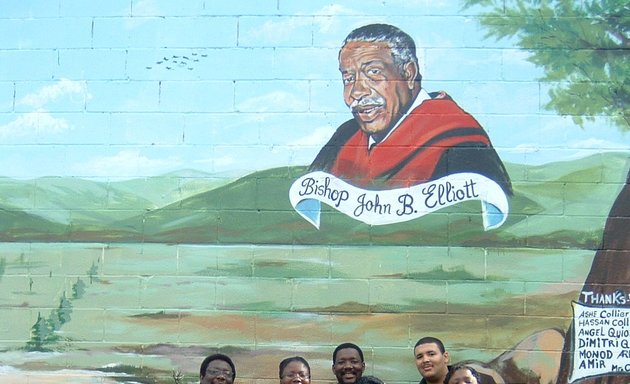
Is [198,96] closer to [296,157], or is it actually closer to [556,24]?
[296,157]

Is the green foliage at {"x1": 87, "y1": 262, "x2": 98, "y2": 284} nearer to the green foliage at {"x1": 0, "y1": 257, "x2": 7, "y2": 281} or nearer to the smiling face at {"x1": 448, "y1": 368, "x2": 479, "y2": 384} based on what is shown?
the green foliage at {"x1": 0, "y1": 257, "x2": 7, "y2": 281}

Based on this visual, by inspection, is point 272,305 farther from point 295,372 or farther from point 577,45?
point 577,45

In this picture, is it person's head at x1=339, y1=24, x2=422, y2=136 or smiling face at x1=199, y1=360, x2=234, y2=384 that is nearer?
smiling face at x1=199, y1=360, x2=234, y2=384

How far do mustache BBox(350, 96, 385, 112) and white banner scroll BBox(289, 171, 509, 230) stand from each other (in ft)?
1.69

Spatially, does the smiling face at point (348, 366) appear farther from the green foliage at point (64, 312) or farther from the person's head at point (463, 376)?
the green foliage at point (64, 312)

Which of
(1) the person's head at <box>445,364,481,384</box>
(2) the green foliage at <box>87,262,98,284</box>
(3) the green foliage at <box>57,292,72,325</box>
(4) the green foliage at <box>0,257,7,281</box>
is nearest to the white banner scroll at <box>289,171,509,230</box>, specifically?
(2) the green foliage at <box>87,262,98,284</box>

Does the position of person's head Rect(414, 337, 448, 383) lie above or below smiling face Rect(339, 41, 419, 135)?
below

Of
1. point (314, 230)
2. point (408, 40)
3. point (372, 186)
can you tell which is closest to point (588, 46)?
point (408, 40)

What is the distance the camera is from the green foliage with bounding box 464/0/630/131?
6.51 metres

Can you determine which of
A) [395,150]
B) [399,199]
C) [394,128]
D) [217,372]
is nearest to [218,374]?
[217,372]

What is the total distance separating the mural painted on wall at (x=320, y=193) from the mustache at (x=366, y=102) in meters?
0.03

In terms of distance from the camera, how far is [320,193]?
650 centimetres

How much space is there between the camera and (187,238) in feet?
21.4

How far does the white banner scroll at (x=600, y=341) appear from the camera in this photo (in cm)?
630
